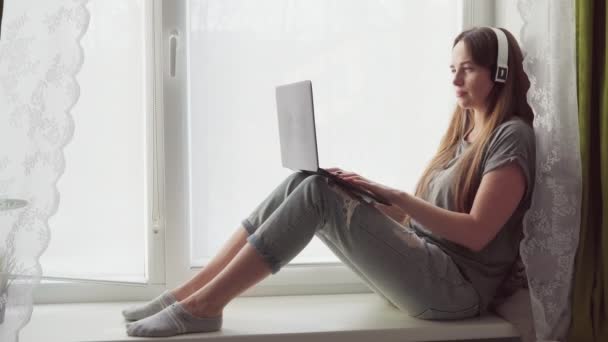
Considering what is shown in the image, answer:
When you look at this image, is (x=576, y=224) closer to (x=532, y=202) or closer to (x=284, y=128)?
(x=532, y=202)

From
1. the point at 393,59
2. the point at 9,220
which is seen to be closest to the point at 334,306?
the point at 393,59

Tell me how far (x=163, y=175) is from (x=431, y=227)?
76 cm

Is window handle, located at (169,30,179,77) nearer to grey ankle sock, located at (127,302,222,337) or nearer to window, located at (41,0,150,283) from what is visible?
window, located at (41,0,150,283)

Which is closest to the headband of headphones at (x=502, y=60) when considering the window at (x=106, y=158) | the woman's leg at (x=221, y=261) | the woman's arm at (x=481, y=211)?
the woman's arm at (x=481, y=211)

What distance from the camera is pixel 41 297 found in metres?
2.04

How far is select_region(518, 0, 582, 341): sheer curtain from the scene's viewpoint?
1.71 m

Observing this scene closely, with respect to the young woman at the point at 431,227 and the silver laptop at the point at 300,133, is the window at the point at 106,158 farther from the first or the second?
the silver laptop at the point at 300,133

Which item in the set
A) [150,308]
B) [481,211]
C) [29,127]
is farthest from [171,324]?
[481,211]

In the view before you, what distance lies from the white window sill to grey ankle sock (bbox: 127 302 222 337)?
17 millimetres

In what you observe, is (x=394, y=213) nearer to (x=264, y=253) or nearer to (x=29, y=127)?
(x=264, y=253)

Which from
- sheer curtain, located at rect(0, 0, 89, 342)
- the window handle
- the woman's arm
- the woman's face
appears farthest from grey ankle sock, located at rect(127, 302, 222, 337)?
the woman's face

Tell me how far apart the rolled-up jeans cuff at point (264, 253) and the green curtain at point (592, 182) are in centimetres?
71

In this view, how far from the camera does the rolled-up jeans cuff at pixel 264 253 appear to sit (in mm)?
1668

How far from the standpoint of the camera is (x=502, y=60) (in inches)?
71.1
